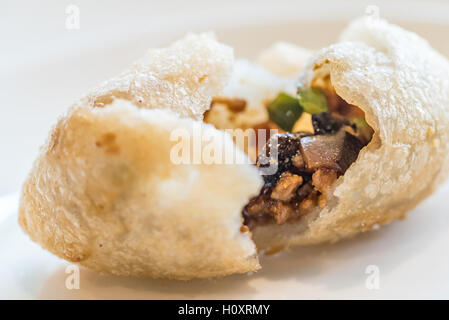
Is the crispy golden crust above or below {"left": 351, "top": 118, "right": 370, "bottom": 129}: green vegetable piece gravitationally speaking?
below

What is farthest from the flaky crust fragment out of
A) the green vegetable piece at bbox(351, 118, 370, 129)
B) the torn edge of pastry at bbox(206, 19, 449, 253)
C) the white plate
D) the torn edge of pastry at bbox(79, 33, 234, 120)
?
the torn edge of pastry at bbox(79, 33, 234, 120)

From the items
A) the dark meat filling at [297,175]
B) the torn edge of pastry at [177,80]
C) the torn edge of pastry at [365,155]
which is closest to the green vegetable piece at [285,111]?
the torn edge of pastry at [365,155]

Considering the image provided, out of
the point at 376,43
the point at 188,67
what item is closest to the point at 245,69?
the point at 376,43

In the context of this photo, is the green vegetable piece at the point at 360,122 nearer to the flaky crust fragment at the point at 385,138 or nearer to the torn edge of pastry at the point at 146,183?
the flaky crust fragment at the point at 385,138

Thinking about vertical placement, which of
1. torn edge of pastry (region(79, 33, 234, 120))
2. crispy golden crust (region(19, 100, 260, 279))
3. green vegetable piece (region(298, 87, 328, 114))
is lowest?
crispy golden crust (region(19, 100, 260, 279))

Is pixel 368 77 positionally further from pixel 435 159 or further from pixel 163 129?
pixel 163 129

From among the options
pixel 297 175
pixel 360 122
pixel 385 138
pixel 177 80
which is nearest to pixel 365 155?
pixel 385 138

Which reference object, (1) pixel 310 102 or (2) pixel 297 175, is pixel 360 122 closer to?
(1) pixel 310 102

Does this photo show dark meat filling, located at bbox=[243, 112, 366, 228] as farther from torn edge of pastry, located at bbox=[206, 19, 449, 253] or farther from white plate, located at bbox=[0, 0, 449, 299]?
white plate, located at bbox=[0, 0, 449, 299]
